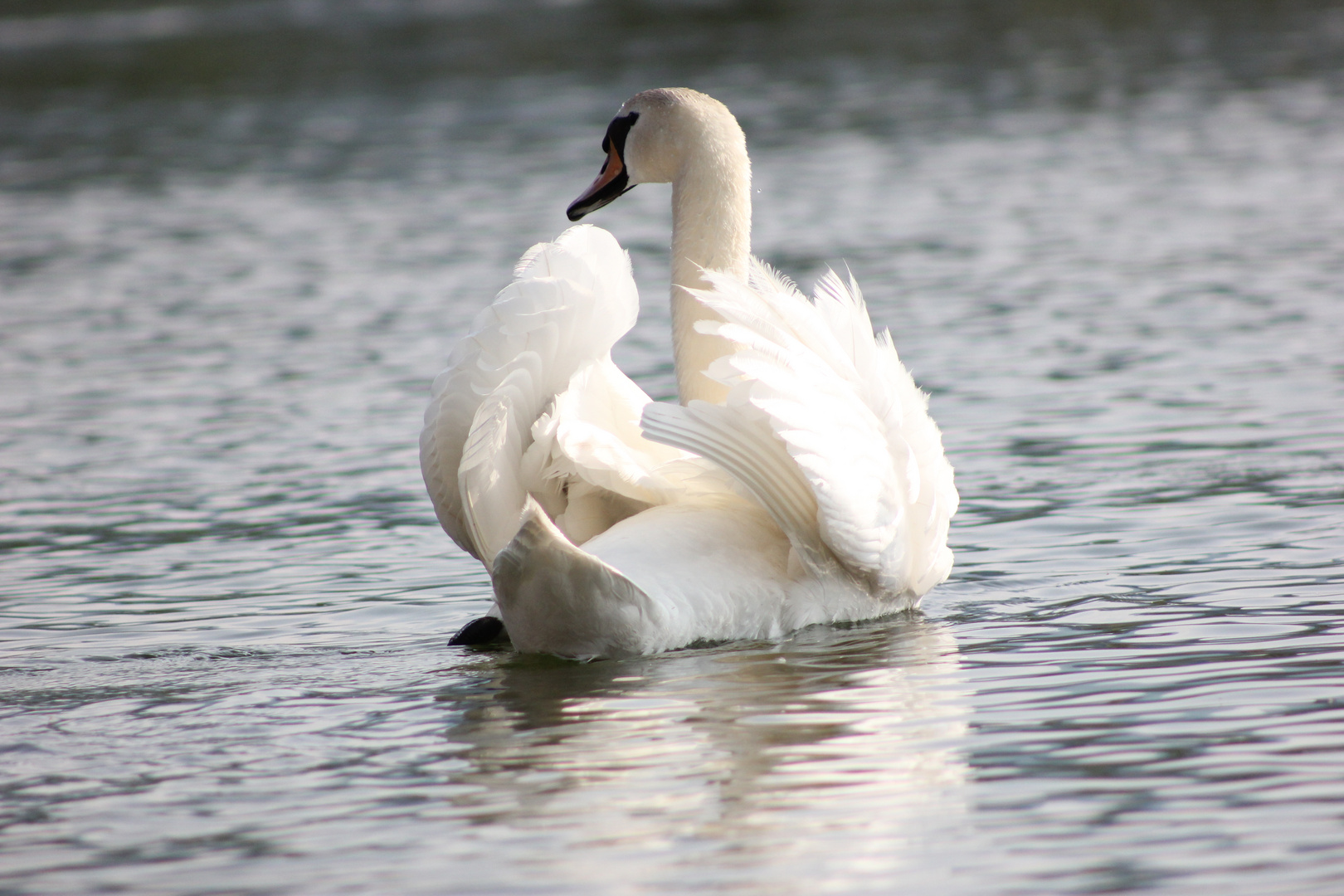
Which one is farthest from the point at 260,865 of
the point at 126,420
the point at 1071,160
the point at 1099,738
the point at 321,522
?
the point at 1071,160

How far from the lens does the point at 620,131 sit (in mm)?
7449

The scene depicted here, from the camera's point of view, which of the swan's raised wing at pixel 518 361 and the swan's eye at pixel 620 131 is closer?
the swan's raised wing at pixel 518 361

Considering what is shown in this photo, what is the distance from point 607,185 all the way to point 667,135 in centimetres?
46

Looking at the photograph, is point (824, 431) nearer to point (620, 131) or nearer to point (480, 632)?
point (480, 632)

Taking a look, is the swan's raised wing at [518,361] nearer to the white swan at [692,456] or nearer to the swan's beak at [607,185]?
the white swan at [692,456]

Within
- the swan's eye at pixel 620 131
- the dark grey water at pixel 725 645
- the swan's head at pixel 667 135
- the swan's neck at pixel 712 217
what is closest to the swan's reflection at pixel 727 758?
the dark grey water at pixel 725 645

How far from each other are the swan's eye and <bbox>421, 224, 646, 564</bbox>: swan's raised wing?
0.87 meters

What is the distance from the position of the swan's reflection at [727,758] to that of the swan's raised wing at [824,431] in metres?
0.41

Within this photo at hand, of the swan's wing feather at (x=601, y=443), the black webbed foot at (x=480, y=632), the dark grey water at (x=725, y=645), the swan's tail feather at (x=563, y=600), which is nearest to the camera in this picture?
the dark grey water at (x=725, y=645)

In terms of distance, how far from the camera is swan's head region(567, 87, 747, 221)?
7156 mm

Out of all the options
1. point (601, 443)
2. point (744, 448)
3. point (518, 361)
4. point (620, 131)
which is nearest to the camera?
point (744, 448)

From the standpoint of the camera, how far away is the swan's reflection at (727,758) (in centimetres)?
450

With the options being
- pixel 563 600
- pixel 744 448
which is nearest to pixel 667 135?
pixel 744 448

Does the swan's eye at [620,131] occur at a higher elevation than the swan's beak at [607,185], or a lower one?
higher
